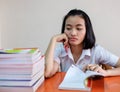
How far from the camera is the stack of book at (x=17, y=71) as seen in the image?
87 centimetres

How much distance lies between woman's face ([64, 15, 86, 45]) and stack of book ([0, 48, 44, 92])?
2.01 ft

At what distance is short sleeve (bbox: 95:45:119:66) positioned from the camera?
4.91 ft

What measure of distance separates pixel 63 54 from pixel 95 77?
486 mm

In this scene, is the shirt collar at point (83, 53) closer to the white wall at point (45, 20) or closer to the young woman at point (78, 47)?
the young woman at point (78, 47)

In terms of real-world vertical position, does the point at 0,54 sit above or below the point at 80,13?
below

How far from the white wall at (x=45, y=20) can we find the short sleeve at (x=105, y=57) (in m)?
0.64

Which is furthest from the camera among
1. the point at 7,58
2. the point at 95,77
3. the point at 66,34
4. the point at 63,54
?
the point at 63,54

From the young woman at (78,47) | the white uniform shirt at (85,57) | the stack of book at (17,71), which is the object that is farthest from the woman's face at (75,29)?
the stack of book at (17,71)

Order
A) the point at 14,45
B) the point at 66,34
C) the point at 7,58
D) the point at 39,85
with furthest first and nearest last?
the point at 14,45
the point at 66,34
the point at 39,85
the point at 7,58

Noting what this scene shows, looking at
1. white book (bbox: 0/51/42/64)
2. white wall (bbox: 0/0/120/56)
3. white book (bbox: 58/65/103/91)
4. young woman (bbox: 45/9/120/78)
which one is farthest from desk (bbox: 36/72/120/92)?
white wall (bbox: 0/0/120/56)

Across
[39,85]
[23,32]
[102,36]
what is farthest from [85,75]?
[23,32]

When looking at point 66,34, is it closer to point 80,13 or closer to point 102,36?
point 80,13

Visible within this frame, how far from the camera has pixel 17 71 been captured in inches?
34.5

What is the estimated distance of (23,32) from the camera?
229cm
